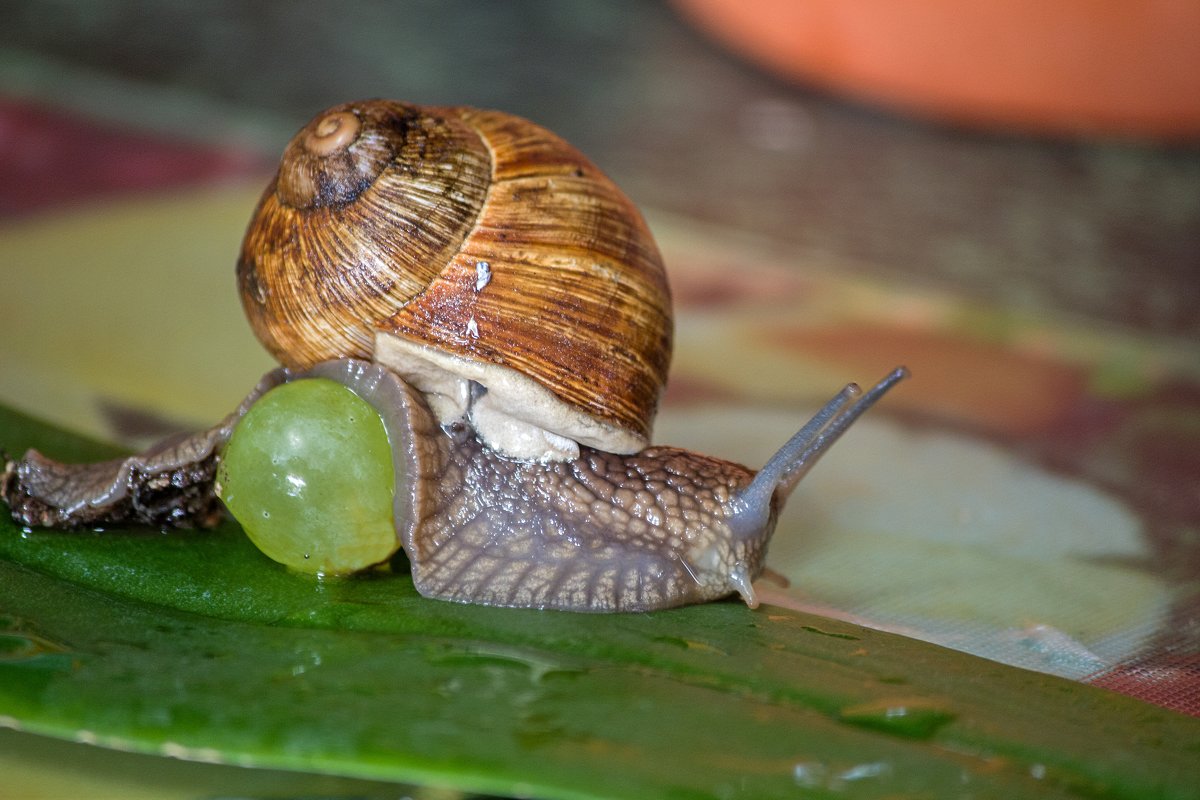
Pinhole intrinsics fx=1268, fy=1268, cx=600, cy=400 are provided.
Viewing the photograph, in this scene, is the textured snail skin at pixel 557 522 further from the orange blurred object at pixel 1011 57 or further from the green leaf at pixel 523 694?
the orange blurred object at pixel 1011 57

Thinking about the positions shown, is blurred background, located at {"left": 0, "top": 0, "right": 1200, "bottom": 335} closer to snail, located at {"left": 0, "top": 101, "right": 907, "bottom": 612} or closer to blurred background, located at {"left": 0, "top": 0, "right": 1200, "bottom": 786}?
blurred background, located at {"left": 0, "top": 0, "right": 1200, "bottom": 786}

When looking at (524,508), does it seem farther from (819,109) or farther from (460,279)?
(819,109)

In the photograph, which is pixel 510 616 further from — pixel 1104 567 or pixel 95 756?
pixel 1104 567

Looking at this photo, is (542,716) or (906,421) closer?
(542,716)

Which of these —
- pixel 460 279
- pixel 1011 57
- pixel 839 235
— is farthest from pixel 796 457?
pixel 1011 57

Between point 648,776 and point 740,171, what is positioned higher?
point 740,171

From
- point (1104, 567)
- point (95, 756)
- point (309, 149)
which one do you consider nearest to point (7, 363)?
point (309, 149)

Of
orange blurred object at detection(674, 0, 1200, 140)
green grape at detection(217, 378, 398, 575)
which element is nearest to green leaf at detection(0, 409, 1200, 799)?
green grape at detection(217, 378, 398, 575)
